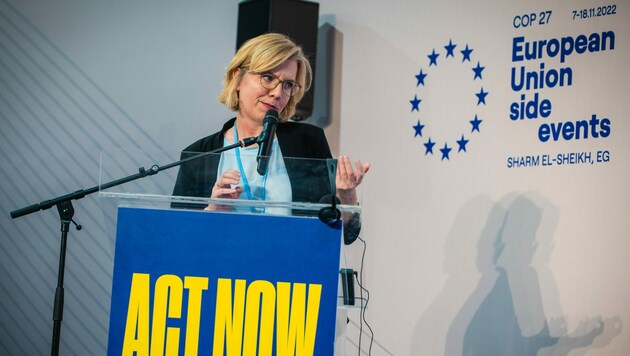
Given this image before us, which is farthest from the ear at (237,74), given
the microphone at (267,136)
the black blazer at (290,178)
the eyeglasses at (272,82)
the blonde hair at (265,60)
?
the black blazer at (290,178)

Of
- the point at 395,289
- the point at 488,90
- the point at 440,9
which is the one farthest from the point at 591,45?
the point at 395,289

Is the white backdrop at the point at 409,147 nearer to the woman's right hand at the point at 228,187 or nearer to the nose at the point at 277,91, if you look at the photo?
the nose at the point at 277,91

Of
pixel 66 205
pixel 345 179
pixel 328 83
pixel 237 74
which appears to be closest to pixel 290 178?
pixel 345 179

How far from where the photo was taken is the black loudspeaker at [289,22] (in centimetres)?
426

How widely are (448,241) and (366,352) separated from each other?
0.82 m

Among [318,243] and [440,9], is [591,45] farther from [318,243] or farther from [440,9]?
[318,243]

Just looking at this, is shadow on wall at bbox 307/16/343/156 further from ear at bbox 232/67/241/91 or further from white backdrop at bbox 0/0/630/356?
ear at bbox 232/67/241/91

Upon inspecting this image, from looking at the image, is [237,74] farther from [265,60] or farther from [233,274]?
[233,274]

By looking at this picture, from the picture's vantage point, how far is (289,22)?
169 inches

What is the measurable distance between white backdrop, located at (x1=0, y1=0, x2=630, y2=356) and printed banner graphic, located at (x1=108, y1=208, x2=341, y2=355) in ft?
7.74

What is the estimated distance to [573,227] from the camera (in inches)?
146

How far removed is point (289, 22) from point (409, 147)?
3.24 ft

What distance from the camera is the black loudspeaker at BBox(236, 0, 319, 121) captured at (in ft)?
14.0

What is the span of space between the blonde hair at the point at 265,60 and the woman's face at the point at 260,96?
0.09ft
